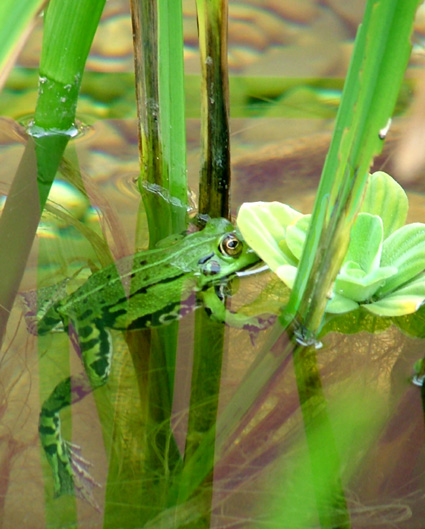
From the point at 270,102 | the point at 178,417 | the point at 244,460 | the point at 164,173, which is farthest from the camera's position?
the point at 270,102

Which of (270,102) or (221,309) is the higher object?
(270,102)

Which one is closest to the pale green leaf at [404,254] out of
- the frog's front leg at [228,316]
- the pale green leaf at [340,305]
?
the pale green leaf at [340,305]

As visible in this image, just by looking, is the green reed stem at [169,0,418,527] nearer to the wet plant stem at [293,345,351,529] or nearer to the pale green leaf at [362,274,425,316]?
the wet plant stem at [293,345,351,529]

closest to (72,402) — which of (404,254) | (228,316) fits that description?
(228,316)

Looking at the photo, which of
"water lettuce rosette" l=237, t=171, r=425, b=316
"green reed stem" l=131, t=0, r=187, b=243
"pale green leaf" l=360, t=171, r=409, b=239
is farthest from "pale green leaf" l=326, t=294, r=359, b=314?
"green reed stem" l=131, t=0, r=187, b=243

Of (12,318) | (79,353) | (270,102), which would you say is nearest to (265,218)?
(79,353)

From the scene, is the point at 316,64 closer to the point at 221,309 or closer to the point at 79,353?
the point at 221,309

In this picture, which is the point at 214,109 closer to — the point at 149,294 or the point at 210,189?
the point at 210,189
